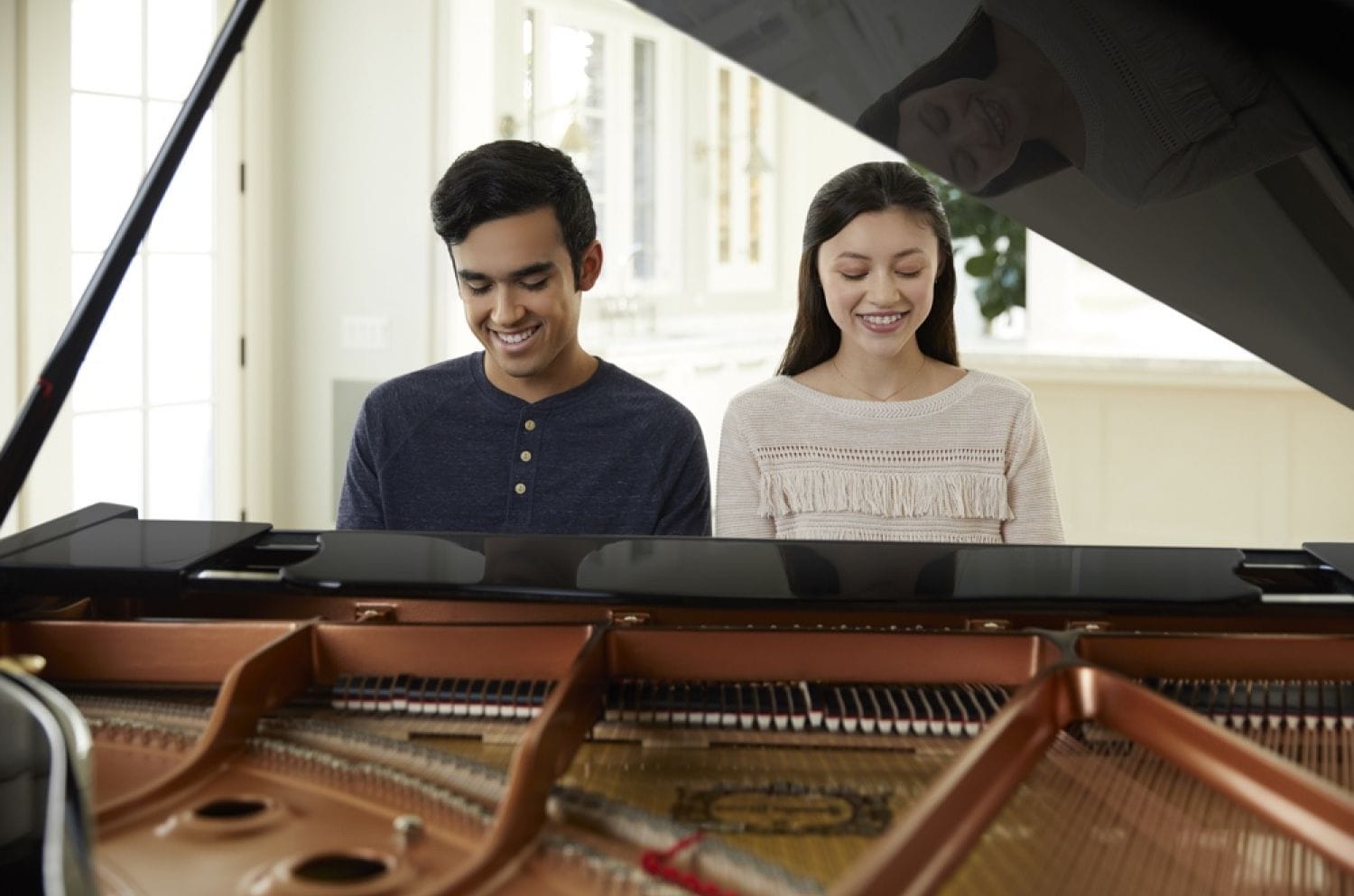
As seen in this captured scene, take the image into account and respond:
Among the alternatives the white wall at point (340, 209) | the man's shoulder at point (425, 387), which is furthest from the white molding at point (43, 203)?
the man's shoulder at point (425, 387)

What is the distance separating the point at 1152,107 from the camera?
57.1 inches

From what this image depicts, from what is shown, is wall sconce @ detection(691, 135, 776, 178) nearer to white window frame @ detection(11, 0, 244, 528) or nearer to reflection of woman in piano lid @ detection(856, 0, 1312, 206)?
white window frame @ detection(11, 0, 244, 528)

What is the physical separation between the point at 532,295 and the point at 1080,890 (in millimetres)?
1266

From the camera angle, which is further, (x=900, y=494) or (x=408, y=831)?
(x=900, y=494)

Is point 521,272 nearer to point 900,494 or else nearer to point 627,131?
point 900,494

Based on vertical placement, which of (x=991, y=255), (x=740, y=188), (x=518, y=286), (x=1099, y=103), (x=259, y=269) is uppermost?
(x=740, y=188)

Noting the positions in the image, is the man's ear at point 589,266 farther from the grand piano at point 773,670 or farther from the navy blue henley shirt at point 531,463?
the grand piano at point 773,670

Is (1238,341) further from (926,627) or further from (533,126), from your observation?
(533,126)

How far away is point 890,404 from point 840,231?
0.96ft

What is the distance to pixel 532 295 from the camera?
2180 millimetres

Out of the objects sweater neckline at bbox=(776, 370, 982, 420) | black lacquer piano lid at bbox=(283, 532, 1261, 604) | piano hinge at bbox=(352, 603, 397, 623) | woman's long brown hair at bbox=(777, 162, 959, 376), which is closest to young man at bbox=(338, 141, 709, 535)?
sweater neckline at bbox=(776, 370, 982, 420)

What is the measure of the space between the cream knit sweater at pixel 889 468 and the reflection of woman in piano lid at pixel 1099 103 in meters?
0.90

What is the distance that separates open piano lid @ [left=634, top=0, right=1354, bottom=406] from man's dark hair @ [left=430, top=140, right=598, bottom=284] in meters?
0.69

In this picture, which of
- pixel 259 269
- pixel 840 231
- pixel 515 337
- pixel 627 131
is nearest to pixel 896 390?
pixel 840 231
